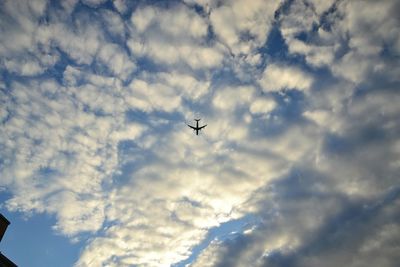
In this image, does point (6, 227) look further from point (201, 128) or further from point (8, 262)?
point (201, 128)

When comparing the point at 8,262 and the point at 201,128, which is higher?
the point at 201,128

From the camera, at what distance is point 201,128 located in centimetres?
5612

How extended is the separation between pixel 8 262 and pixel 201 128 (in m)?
37.7

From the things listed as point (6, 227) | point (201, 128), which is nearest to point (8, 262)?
point (6, 227)

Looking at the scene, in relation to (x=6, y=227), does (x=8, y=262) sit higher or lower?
lower

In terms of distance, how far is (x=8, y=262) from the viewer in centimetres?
4025

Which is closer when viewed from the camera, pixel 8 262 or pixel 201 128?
pixel 8 262

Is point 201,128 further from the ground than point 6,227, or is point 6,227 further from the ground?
point 201,128

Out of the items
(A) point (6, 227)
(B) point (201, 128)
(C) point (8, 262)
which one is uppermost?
(B) point (201, 128)

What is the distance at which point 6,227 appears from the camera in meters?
42.5

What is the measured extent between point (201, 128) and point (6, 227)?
36.3 m

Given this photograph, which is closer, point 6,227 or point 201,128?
point 6,227

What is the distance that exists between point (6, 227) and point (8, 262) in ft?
17.1
